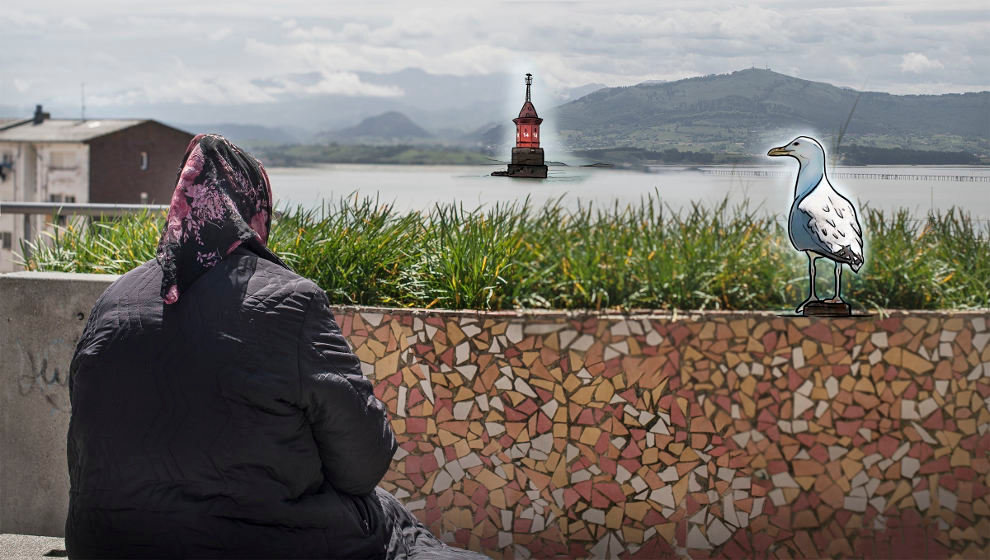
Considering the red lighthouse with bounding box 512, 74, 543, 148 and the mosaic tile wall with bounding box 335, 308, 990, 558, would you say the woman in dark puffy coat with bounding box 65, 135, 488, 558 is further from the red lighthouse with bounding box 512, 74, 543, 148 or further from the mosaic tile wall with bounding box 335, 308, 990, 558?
the red lighthouse with bounding box 512, 74, 543, 148

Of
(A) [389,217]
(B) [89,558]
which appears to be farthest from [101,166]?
(B) [89,558]

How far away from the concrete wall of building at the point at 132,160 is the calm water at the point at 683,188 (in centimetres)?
3497

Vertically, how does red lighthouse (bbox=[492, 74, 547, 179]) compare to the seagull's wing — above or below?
above

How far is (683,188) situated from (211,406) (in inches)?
124

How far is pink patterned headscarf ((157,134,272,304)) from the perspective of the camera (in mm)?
2023

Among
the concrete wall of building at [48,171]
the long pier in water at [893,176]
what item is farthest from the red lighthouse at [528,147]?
the concrete wall of building at [48,171]

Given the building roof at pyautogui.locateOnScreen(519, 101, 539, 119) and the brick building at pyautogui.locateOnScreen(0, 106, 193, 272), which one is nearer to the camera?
the building roof at pyautogui.locateOnScreen(519, 101, 539, 119)

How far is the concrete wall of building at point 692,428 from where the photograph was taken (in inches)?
155

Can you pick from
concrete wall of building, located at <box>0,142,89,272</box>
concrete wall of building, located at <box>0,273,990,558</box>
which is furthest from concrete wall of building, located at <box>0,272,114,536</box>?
concrete wall of building, located at <box>0,142,89,272</box>

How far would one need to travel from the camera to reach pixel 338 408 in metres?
2.04

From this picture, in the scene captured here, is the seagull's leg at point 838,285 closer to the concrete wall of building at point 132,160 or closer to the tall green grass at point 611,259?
the tall green grass at point 611,259

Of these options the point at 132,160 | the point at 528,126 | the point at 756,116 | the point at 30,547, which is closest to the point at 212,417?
the point at 30,547

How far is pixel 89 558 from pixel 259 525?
41 cm

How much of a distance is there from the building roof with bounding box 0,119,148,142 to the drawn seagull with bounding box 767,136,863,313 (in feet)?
123
